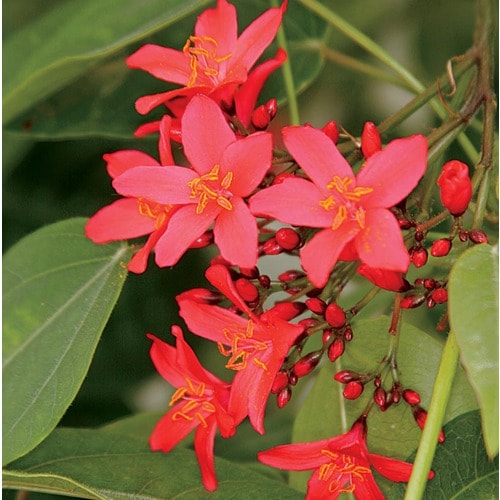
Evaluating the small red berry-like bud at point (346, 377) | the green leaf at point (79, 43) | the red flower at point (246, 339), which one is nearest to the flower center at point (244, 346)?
the red flower at point (246, 339)

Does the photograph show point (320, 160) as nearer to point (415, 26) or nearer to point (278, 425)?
point (278, 425)

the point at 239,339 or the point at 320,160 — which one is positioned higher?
the point at 320,160

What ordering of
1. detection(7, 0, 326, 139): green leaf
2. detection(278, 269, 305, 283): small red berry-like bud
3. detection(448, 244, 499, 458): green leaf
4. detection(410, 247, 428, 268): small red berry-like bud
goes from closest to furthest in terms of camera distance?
detection(448, 244, 499, 458): green leaf < detection(410, 247, 428, 268): small red berry-like bud < detection(278, 269, 305, 283): small red berry-like bud < detection(7, 0, 326, 139): green leaf

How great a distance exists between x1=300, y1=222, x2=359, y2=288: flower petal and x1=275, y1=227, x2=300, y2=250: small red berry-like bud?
0.09 metres

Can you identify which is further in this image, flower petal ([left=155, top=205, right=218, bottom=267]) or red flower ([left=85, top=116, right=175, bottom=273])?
red flower ([left=85, top=116, right=175, bottom=273])

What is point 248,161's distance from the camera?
981mm

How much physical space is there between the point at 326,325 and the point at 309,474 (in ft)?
0.89

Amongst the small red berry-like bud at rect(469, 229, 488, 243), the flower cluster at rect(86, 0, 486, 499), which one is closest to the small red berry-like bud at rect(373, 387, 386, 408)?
the flower cluster at rect(86, 0, 486, 499)

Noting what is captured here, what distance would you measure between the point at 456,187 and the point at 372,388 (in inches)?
13.6

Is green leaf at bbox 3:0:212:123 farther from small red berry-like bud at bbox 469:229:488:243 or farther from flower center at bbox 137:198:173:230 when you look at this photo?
small red berry-like bud at bbox 469:229:488:243

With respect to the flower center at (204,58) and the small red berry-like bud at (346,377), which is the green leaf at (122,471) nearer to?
the small red berry-like bud at (346,377)

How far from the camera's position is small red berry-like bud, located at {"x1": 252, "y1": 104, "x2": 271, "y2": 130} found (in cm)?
107

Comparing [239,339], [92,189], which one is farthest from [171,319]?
[239,339]

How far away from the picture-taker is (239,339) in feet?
3.49
